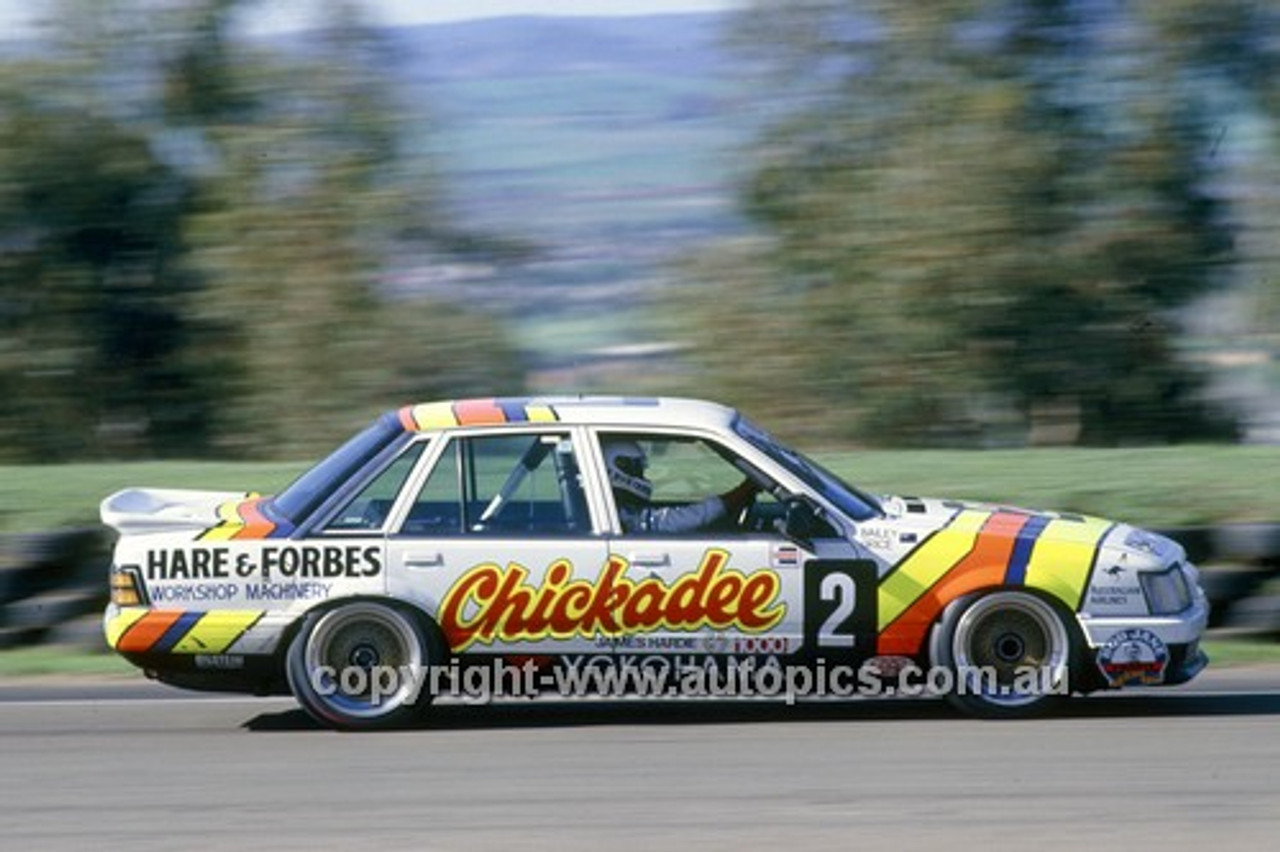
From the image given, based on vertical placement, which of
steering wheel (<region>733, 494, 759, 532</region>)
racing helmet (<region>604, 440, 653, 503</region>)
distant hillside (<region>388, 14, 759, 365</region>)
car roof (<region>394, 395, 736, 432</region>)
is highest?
distant hillside (<region>388, 14, 759, 365</region>)

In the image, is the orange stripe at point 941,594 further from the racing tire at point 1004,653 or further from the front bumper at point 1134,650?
the front bumper at point 1134,650

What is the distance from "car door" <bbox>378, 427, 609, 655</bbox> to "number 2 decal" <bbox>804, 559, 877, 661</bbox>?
859mm

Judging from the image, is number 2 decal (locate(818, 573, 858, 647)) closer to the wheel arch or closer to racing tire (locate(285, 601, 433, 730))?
the wheel arch

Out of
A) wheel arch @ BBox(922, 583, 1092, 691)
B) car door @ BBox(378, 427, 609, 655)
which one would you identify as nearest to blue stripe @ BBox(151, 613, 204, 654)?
car door @ BBox(378, 427, 609, 655)

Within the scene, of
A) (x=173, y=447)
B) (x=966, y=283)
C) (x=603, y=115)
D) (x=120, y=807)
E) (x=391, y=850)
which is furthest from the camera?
(x=603, y=115)

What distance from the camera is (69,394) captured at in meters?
24.0

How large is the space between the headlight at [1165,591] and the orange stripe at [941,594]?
0.59 m

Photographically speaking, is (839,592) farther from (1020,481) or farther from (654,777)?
(1020,481)

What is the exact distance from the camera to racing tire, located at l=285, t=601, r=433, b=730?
30.5 feet

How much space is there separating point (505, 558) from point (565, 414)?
74cm

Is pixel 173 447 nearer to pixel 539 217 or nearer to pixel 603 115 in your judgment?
pixel 539 217

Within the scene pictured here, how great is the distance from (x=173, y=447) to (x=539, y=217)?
4.64m

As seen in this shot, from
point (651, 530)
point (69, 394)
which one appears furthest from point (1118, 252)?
point (651, 530)

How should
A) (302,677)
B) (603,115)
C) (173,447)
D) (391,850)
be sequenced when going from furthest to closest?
(603,115), (173,447), (302,677), (391,850)
